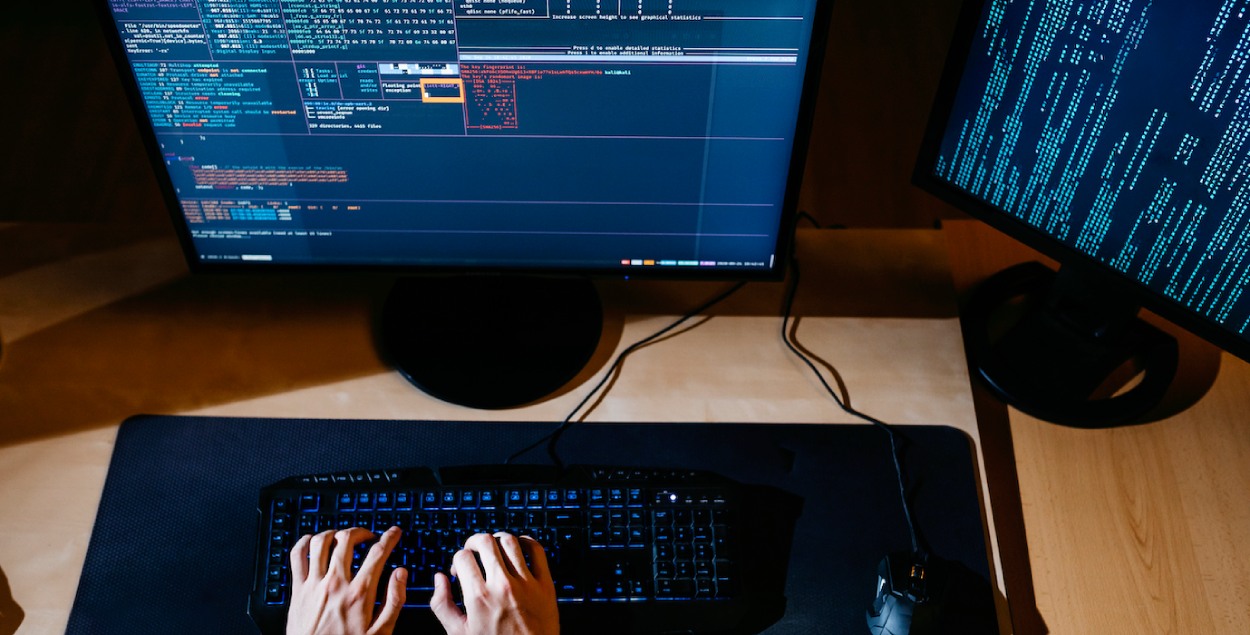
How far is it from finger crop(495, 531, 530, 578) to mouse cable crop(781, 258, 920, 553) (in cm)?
39

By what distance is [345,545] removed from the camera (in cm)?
88

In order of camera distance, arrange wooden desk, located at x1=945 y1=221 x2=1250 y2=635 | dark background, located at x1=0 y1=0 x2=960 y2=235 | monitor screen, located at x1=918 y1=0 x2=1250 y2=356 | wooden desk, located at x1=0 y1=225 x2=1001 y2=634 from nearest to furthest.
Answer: monitor screen, located at x1=918 y1=0 x2=1250 y2=356
wooden desk, located at x1=945 y1=221 x2=1250 y2=635
wooden desk, located at x1=0 y1=225 x2=1001 y2=634
dark background, located at x1=0 y1=0 x2=960 y2=235

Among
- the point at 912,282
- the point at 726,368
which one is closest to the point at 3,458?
the point at 726,368

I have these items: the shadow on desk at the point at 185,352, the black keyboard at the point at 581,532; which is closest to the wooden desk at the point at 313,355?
the shadow on desk at the point at 185,352

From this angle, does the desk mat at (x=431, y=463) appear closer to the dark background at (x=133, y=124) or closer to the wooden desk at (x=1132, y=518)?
the wooden desk at (x=1132, y=518)

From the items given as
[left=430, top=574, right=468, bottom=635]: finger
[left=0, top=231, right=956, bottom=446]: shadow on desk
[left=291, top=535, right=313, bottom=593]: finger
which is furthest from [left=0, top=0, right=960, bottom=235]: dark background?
[left=430, top=574, right=468, bottom=635]: finger

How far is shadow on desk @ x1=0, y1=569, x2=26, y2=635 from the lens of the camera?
0.88 m

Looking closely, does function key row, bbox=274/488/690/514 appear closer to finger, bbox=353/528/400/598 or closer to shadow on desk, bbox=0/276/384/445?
finger, bbox=353/528/400/598

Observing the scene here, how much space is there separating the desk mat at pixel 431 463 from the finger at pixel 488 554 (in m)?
0.11

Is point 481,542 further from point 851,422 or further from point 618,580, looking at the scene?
point 851,422

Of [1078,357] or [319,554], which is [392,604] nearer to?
[319,554]

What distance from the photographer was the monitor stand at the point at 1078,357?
1.04 m

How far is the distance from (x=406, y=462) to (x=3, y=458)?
418 millimetres

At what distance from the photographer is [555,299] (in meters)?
1.11
